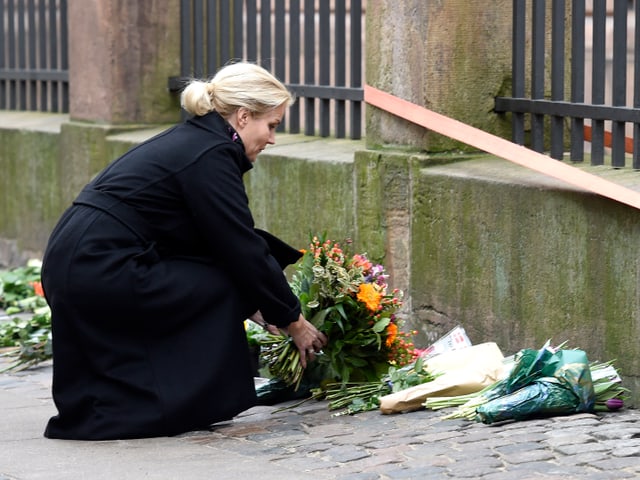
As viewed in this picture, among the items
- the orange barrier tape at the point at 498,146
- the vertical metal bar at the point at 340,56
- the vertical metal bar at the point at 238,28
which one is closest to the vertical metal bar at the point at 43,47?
the vertical metal bar at the point at 238,28

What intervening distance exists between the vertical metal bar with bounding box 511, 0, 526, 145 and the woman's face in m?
1.35

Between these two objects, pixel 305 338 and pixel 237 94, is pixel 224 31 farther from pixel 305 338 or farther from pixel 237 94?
pixel 305 338

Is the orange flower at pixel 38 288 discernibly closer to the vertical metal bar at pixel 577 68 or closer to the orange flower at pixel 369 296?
the orange flower at pixel 369 296

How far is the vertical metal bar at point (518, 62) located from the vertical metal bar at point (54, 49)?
415 cm

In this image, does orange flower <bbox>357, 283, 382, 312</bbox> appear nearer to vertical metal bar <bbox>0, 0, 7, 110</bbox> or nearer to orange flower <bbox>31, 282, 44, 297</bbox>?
orange flower <bbox>31, 282, 44, 297</bbox>

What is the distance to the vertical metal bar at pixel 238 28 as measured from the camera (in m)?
7.41

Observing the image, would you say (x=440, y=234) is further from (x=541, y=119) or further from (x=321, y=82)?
(x=321, y=82)

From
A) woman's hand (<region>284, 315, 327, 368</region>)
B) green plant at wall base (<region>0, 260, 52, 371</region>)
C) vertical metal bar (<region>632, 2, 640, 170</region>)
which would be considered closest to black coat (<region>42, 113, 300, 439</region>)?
woman's hand (<region>284, 315, 327, 368</region>)

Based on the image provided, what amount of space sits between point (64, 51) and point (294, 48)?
238 cm

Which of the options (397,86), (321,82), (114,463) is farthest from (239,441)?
(321,82)

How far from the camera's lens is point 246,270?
15.0ft

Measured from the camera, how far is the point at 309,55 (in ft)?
22.7

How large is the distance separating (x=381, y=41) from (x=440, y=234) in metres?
0.90

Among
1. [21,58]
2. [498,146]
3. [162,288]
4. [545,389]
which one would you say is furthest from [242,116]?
[21,58]
